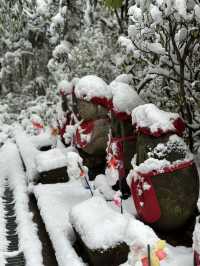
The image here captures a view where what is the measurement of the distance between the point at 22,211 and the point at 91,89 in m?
2.09

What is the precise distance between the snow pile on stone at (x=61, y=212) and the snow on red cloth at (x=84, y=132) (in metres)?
0.67

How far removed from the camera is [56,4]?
1444 centimetres

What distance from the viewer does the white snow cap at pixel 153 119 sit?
505cm

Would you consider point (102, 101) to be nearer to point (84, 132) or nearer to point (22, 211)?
point (84, 132)

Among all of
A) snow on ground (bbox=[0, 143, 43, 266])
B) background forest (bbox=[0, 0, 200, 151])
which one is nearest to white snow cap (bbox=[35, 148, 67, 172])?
snow on ground (bbox=[0, 143, 43, 266])

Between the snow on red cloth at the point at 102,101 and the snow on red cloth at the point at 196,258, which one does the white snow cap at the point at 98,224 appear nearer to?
the snow on red cloth at the point at 196,258

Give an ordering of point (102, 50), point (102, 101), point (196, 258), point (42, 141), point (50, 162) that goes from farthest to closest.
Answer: point (102, 50), point (42, 141), point (50, 162), point (102, 101), point (196, 258)

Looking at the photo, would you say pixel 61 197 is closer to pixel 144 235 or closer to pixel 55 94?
pixel 144 235

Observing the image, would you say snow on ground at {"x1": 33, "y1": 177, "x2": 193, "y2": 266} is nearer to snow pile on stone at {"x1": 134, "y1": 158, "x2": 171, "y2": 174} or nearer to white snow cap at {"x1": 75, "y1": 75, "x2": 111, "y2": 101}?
snow pile on stone at {"x1": 134, "y1": 158, "x2": 171, "y2": 174}

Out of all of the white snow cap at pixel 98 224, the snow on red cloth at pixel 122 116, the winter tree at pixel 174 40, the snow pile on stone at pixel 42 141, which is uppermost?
the winter tree at pixel 174 40

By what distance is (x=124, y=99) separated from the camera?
5953 millimetres

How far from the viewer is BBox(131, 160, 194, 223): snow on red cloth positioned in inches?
198

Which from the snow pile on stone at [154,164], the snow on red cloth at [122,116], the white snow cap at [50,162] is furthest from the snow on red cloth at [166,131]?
the white snow cap at [50,162]

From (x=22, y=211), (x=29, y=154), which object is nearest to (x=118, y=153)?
(x=22, y=211)
